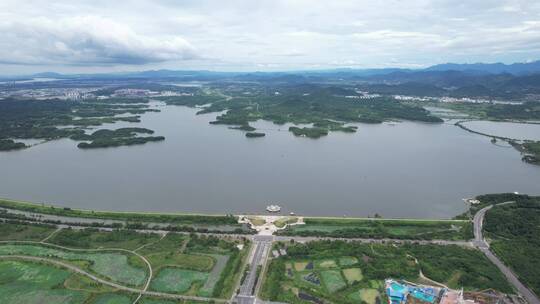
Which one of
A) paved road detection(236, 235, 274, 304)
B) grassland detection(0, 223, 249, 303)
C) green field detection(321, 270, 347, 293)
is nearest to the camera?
paved road detection(236, 235, 274, 304)

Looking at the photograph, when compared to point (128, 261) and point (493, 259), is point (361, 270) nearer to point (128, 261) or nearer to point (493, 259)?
point (493, 259)

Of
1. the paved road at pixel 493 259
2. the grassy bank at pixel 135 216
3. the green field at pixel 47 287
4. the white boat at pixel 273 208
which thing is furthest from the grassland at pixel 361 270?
the green field at pixel 47 287

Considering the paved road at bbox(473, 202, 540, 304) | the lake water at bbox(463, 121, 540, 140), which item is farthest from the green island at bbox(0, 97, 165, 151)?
the lake water at bbox(463, 121, 540, 140)

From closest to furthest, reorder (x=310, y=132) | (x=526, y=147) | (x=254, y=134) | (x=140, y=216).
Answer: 1. (x=140, y=216)
2. (x=526, y=147)
3. (x=254, y=134)
4. (x=310, y=132)

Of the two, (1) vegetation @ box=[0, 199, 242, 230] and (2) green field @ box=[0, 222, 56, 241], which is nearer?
(2) green field @ box=[0, 222, 56, 241]

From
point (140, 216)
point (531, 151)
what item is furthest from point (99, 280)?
point (531, 151)

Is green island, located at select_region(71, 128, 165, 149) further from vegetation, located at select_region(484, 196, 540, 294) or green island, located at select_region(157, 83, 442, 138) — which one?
vegetation, located at select_region(484, 196, 540, 294)

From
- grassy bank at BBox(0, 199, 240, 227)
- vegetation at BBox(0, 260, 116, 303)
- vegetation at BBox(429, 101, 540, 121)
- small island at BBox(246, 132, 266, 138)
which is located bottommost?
vegetation at BBox(0, 260, 116, 303)
